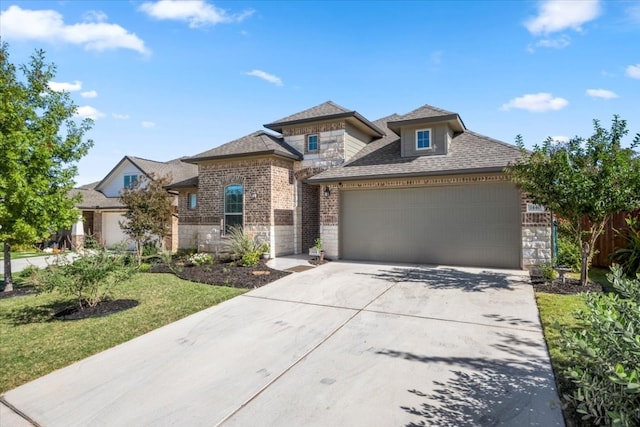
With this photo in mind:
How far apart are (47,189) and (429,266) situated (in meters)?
11.0

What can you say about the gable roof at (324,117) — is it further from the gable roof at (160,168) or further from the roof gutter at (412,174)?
the gable roof at (160,168)

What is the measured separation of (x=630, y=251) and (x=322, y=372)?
9465 millimetres

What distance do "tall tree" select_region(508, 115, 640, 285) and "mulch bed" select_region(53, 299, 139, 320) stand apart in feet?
31.1

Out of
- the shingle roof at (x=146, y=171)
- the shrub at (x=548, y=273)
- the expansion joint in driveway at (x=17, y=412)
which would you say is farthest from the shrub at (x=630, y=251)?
the shingle roof at (x=146, y=171)

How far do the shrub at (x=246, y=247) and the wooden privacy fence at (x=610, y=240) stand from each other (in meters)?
10.5

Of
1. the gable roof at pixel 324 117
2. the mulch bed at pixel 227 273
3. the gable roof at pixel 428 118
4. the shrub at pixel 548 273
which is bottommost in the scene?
the mulch bed at pixel 227 273

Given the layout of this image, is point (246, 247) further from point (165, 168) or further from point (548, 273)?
point (165, 168)

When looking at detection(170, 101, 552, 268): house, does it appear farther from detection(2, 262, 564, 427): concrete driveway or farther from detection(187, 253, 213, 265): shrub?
detection(2, 262, 564, 427): concrete driveway

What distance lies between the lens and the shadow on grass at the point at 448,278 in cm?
784

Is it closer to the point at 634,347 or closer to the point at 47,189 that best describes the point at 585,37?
the point at 634,347

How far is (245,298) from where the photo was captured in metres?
7.34

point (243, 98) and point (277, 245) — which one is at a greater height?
point (243, 98)

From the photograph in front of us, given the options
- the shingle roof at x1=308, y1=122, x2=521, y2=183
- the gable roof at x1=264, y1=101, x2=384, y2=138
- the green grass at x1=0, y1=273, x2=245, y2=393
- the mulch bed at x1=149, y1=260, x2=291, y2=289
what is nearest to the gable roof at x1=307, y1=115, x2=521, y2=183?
the shingle roof at x1=308, y1=122, x2=521, y2=183

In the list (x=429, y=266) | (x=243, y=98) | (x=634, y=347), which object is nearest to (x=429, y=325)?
(x=634, y=347)
